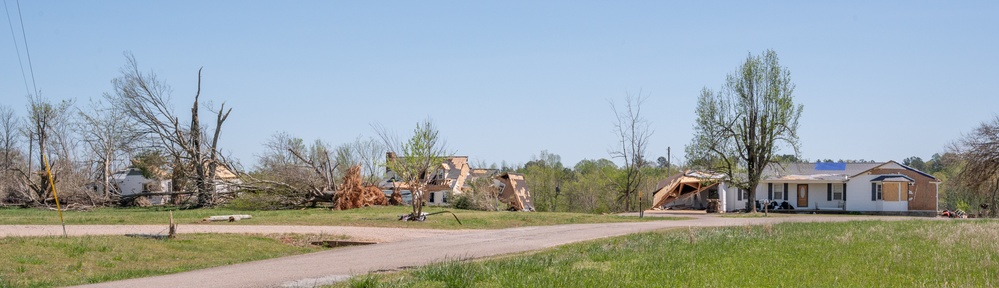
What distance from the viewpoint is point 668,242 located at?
19781mm

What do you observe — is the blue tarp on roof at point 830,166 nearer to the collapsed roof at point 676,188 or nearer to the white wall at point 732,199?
the white wall at point 732,199

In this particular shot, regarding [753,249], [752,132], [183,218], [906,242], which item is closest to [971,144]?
[752,132]

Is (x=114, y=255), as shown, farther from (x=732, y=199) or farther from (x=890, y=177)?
(x=890, y=177)

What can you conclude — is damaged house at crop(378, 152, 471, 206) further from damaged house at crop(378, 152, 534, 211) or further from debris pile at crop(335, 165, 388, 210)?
debris pile at crop(335, 165, 388, 210)

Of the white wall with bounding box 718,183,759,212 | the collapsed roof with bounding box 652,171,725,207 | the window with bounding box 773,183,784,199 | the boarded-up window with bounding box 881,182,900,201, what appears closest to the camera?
the boarded-up window with bounding box 881,182,900,201

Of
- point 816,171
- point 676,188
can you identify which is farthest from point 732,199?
point 676,188

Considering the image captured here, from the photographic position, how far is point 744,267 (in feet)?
44.5

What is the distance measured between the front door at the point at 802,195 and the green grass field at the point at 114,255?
1562 inches

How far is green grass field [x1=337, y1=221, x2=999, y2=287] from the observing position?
12.0 metres

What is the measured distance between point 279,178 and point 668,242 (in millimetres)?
28557

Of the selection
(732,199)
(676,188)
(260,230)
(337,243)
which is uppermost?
(676,188)

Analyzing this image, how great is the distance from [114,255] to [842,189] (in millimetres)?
A: 45632

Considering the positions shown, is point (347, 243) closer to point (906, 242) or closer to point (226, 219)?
point (226, 219)

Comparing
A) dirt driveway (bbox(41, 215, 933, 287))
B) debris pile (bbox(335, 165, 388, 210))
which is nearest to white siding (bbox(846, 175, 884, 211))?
dirt driveway (bbox(41, 215, 933, 287))
